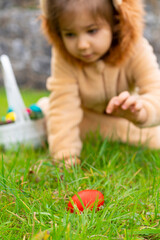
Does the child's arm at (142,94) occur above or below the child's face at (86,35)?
below

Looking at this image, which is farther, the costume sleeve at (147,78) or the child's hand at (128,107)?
the costume sleeve at (147,78)

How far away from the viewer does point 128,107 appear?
1571mm

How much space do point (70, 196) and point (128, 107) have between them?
1.91ft

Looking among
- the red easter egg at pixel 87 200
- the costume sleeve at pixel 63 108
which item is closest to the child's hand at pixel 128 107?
the costume sleeve at pixel 63 108

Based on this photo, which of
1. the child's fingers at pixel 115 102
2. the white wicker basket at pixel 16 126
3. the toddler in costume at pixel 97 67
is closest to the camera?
the child's fingers at pixel 115 102

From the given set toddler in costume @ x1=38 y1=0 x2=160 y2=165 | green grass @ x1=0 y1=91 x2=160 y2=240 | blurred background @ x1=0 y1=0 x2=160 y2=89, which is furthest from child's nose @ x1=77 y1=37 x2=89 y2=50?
blurred background @ x1=0 y1=0 x2=160 y2=89

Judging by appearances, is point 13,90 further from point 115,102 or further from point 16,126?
point 115,102

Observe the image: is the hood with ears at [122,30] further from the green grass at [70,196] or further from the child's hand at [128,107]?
the green grass at [70,196]

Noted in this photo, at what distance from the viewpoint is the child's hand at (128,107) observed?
1.50m

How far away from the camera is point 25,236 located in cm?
97

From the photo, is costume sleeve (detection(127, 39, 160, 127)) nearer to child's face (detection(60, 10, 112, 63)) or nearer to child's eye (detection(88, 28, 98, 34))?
child's face (detection(60, 10, 112, 63))

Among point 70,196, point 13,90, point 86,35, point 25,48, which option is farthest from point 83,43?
point 25,48

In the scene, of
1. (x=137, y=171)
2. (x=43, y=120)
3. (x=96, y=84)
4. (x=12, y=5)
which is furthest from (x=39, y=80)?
(x=137, y=171)

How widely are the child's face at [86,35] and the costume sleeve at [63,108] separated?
23 centimetres
